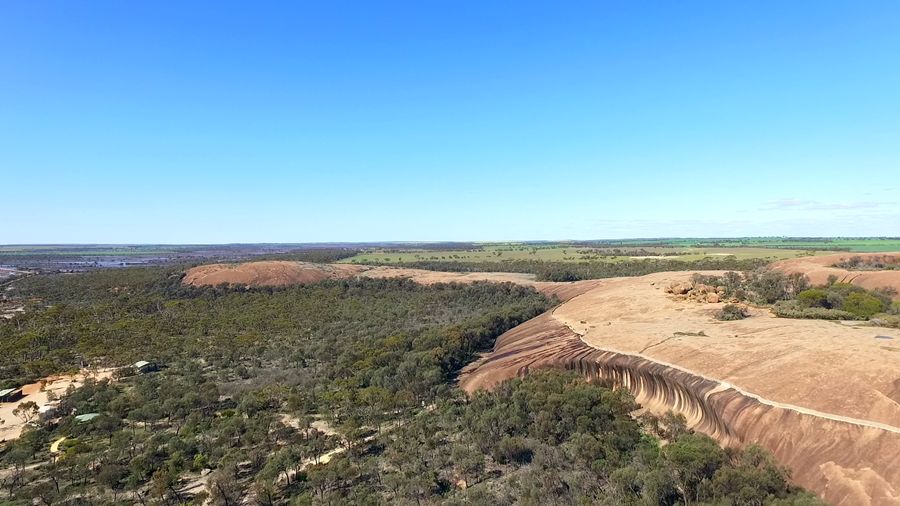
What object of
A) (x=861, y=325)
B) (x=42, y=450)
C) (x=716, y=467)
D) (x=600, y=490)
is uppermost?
(x=861, y=325)

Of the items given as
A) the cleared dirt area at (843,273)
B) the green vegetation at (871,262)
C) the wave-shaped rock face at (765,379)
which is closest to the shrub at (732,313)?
the wave-shaped rock face at (765,379)

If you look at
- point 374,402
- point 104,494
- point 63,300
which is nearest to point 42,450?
point 104,494

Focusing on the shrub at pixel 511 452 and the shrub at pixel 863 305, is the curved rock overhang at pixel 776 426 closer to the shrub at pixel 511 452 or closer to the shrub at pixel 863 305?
the shrub at pixel 511 452

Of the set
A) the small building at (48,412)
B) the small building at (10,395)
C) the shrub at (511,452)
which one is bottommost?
the small building at (10,395)

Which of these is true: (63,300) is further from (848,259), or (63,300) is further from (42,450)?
(848,259)

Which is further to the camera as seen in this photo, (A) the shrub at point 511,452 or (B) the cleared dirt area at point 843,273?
(B) the cleared dirt area at point 843,273
